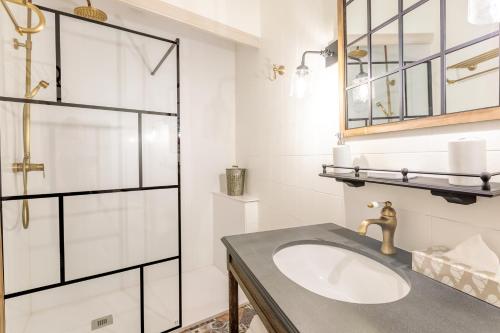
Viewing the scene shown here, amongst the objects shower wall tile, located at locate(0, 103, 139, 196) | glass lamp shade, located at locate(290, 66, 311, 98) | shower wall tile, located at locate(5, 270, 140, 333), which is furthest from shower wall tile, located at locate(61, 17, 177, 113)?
shower wall tile, located at locate(5, 270, 140, 333)

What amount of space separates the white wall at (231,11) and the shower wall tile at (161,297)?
1.95m

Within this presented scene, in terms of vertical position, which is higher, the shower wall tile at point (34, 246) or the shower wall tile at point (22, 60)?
the shower wall tile at point (22, 60)

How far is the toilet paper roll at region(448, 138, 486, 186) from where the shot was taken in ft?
2.13

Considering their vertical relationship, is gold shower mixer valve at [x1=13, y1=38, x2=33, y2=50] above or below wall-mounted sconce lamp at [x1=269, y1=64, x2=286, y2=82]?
above

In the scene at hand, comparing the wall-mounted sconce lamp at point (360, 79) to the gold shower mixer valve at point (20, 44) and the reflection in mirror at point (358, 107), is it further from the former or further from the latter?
the gold shower mixer valve at point (20, 44)

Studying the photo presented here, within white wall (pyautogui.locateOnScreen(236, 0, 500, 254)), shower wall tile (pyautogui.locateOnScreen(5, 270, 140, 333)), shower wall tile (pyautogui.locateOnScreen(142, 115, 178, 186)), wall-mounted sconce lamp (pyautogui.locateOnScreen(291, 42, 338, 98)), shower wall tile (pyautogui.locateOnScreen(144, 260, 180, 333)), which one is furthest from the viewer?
shower wall tile (pyautogui.locateOnScreen(142, 115, 178, 186))

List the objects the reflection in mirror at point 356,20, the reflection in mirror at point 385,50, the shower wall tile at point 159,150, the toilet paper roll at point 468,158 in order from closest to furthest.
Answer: the toilet paper roll at point 468,158, the reflection in mirror at point 385,50, the reflection in mirror at point 356,20, the shower wall tile at point 159,150

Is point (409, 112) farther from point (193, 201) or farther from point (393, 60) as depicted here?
point (193, 201)

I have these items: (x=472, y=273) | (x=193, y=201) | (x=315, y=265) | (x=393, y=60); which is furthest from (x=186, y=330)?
(x=393, y=60)

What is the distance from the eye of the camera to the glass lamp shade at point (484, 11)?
651mm

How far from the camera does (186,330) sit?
1.73m

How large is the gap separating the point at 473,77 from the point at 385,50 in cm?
37

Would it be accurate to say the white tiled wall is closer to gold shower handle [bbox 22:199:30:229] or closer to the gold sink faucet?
gold shower handle [bbox 22:199:30:229]

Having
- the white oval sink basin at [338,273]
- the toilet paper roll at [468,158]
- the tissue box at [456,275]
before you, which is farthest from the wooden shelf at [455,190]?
the white oval sink basin at [338,273]
